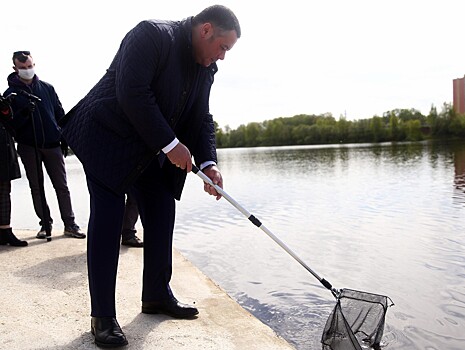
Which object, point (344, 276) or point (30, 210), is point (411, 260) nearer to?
point (344, 276)

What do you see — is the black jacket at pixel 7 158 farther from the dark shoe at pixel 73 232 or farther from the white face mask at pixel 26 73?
the dark shoe at pixel 73 232

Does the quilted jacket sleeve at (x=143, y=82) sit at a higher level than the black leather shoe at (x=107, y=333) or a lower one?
higher

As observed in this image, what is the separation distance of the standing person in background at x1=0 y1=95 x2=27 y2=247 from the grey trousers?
276 mm

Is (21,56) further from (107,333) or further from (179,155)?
(107,333)

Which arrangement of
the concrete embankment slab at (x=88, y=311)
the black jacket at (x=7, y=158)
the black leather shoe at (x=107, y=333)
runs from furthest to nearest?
the black jacket at (x=7, y=158)
the concrete embankment slab at (x=88, y=311)
the black leather shoe at (x=107, y=333)

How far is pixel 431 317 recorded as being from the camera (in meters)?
4.02

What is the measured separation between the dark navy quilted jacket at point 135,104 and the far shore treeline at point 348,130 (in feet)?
241

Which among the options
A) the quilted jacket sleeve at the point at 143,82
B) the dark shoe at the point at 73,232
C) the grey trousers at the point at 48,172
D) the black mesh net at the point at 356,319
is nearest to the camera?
the quilted jacket sleeve at the point at 143,82

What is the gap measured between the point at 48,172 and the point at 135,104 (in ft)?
11.6

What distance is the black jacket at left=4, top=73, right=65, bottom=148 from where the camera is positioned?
526cm

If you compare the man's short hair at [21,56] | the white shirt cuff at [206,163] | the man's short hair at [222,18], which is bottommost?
the white shirt cuff at [206,163]

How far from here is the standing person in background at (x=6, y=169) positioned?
5031 mm

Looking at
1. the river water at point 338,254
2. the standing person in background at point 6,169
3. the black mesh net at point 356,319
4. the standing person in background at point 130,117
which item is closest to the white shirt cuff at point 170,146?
the standing person in background at point 130,117

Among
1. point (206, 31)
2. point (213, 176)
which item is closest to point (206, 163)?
point (213, 176)
